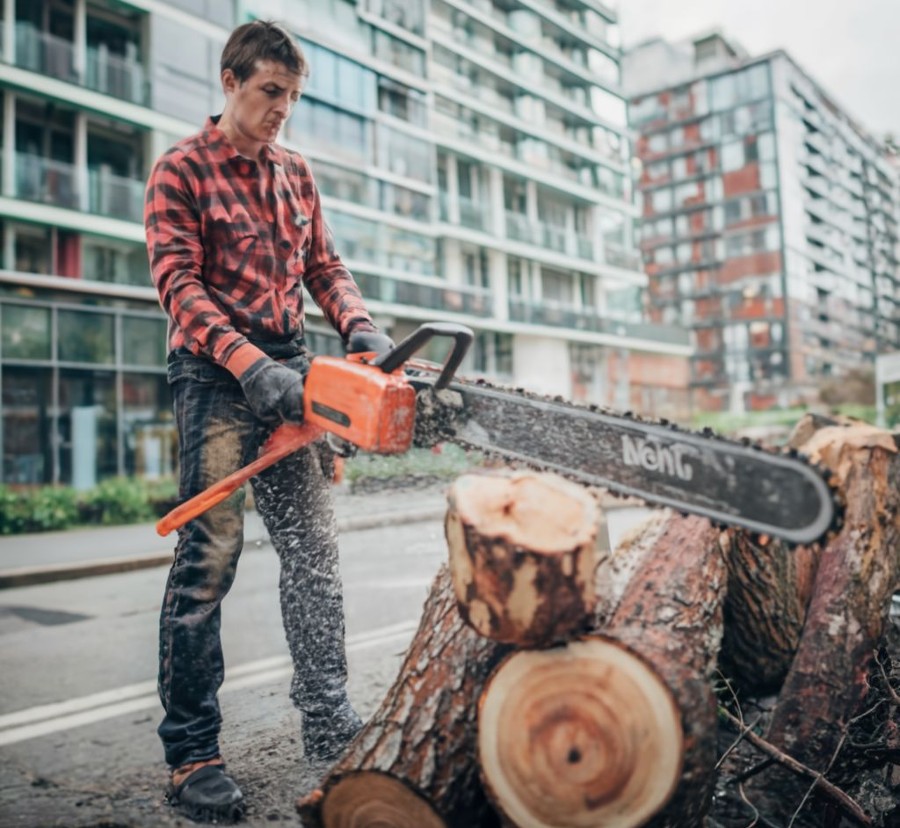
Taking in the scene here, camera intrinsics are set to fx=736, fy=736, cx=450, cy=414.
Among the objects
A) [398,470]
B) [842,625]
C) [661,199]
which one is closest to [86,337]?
[398,470]

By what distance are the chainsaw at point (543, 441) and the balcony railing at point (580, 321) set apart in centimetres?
2557

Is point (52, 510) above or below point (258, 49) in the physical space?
below

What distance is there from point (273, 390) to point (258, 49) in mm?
870

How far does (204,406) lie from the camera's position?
74.8 inches

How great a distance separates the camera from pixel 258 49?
1.85 meters

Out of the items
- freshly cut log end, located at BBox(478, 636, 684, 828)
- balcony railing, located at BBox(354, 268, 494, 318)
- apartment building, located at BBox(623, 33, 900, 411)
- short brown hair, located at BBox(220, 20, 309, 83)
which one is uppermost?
apartment building, located at BBox(623, 33, 900, 411)

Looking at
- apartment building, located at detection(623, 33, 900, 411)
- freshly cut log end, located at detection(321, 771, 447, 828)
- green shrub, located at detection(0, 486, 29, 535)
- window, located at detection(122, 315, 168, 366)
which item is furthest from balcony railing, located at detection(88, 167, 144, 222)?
apartment building, located at detection(623, 33, 900, 411)

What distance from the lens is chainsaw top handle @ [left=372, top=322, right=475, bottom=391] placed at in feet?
5.28

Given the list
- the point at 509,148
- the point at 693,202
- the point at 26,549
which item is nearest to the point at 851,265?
the point at 693,202

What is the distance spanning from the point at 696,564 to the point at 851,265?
64.6 metres

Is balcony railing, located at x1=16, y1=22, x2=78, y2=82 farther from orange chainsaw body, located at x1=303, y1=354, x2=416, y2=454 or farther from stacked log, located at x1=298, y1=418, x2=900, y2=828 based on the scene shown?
stacked log, located at x1=298, y1=418, x2=900, y2=828

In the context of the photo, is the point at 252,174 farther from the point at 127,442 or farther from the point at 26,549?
the point at 127,442

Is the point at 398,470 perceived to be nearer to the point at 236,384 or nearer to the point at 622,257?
the point at 236,384

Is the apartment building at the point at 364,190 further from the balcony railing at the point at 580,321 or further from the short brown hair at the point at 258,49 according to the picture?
the short brown hair at the point at 258,49
